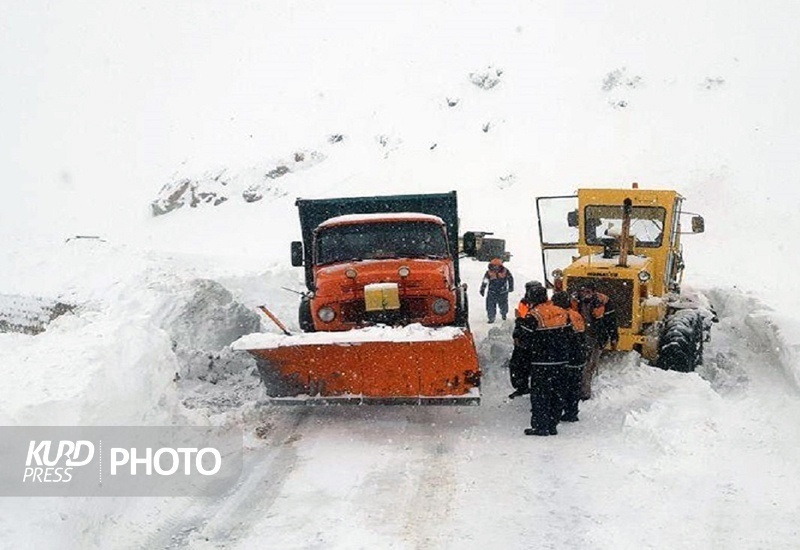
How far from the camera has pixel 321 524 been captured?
16.9ft

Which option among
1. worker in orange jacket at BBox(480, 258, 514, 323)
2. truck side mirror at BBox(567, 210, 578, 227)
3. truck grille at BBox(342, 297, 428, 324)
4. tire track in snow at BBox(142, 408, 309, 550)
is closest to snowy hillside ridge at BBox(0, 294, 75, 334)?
truck grille at BBox(342, 297, 428, 324)

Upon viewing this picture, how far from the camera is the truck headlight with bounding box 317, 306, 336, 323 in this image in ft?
27.0

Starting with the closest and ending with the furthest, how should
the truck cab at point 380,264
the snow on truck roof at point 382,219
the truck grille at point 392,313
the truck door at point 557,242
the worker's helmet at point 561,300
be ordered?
the worker's helmet at point 561,300
the truck grille at point 392,313
the truck cab at point 380,264
the snow on truck roof at point 382,219
the truck door at point 557,242

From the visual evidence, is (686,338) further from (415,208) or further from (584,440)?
(415,208)

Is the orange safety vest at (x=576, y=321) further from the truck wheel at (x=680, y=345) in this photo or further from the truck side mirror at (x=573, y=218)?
the truck side mirror at (x=573, y=218)

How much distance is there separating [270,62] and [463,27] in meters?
12.5

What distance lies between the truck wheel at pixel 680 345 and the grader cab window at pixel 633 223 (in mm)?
1390

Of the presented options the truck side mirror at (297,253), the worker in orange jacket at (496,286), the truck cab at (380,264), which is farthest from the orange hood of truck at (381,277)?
the worker in orange jacket at (496,286)

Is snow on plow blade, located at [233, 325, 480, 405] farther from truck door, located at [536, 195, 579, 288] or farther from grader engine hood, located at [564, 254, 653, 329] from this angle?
truck door, located at [536, 195, 579, 288]

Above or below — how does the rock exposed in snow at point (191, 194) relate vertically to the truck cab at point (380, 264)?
below

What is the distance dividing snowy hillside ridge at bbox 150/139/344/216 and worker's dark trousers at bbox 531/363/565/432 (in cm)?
2638

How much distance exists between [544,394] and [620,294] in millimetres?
2321

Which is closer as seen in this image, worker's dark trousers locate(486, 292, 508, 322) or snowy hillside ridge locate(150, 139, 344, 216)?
worker's dark trousers locate(486, 292, 508, 322)

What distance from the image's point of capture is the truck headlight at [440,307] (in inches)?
326
